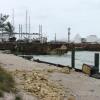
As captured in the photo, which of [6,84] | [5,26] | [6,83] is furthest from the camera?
[5,26]

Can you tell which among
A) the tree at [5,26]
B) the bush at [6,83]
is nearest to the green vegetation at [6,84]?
the bush at [6,83]

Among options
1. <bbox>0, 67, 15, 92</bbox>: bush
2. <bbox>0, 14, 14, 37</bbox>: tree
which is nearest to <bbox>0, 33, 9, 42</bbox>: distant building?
<bbox>0, 14, 14, 37</bbox>: tree

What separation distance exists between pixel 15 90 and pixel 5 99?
1828mm

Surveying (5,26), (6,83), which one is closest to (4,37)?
(5,26)

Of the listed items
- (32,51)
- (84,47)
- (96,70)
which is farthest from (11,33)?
(96,70)

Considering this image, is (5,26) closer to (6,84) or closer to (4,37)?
(4,37)

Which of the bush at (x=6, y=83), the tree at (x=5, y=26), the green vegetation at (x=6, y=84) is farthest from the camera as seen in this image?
the tree at (x=5, y=26)

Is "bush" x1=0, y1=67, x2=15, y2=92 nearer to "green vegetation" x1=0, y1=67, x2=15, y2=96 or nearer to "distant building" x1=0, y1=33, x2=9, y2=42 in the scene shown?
"green vegetation" x1=0, y1=67, x2=15, y2=96

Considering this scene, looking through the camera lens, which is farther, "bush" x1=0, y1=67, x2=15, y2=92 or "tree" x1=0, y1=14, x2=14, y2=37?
"tree" x1=0, y1=14, x2=14, y2=37

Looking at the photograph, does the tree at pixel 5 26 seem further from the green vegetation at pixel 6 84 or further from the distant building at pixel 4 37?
the green vegetation at pixel 6 84

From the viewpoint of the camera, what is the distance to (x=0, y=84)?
13516mm

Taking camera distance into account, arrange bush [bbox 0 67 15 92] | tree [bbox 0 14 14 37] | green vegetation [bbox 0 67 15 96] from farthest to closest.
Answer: tree [bbox 0 14 14 37] < bush [bbox 0 67 15 92] < green vegetation [bbox 0 67 15 96]

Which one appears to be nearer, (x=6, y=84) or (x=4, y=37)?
(x=6, y=84)

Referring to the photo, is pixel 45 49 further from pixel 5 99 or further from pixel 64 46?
pixel 5 99
